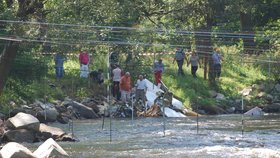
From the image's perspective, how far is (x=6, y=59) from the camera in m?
30.3

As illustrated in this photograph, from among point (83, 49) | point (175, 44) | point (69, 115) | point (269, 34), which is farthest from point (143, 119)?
point (269, 34)

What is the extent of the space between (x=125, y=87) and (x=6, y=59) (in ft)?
21.5

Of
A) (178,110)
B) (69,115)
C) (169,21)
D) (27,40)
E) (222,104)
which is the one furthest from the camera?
(169,21)

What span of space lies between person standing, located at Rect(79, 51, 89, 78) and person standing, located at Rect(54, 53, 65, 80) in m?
0.94

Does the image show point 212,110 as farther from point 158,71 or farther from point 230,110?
point 158,71

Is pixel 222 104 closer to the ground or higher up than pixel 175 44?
closer to the ground

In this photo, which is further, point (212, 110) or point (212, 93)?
point (212, 93)

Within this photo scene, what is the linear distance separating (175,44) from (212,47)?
8.28 feet

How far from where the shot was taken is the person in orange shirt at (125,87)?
34312 mm

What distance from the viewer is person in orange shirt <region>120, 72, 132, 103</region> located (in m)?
34.3

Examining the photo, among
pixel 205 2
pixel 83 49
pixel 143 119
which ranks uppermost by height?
pixel 205 2

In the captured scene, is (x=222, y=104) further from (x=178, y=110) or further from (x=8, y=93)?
Result: (x=8, y=93)

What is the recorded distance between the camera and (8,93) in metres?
32.8

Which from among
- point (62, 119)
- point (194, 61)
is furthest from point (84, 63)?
point (194, 61)
